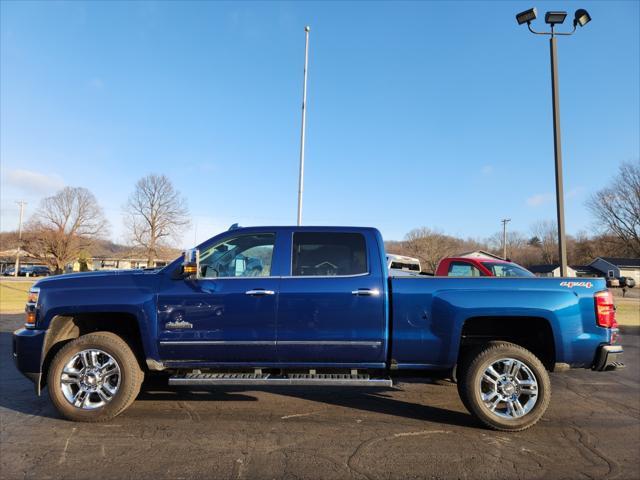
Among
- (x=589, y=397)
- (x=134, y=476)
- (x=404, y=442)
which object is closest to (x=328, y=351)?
(x=404, y=442)

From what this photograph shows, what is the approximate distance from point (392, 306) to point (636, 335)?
1091cm

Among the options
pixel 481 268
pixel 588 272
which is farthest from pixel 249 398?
pixel 588 272

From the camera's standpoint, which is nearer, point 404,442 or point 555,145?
point 404,442

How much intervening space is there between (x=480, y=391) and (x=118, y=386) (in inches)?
144

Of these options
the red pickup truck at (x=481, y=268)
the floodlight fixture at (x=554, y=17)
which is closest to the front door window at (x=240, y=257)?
the red pickup truck at (x=481, y=268)

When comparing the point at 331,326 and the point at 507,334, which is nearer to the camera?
the point at 331,326

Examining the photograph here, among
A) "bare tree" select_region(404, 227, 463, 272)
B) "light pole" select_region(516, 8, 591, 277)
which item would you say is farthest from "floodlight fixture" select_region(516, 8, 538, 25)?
"bare tree" select_region(404, 227, 463, 272)

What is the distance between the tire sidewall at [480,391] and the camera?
418cm

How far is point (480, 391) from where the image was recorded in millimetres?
4242

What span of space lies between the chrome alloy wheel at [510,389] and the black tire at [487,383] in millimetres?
19

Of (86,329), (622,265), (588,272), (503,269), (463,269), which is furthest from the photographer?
(622,265)

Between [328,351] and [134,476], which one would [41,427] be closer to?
[134,476]

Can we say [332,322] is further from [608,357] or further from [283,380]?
[608,357]

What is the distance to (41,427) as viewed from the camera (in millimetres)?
4172
